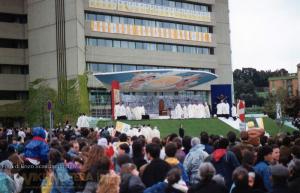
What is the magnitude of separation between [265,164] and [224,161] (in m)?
0.87

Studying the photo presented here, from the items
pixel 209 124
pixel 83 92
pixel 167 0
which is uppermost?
pixel 167 0

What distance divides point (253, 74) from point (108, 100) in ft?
241

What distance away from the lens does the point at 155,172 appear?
7.33 metres

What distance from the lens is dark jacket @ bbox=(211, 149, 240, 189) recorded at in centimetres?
848

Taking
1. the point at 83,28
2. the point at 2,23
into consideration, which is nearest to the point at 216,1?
the point at 83,28

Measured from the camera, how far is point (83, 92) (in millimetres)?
47812

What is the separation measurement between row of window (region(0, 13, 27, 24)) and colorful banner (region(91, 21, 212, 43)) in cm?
832

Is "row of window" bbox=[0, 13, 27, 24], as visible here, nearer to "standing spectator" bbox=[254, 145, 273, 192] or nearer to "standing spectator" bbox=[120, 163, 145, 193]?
"standing spectator" bbox=[254, 145, 273, 192]

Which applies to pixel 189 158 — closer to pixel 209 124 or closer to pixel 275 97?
pixel 209 124

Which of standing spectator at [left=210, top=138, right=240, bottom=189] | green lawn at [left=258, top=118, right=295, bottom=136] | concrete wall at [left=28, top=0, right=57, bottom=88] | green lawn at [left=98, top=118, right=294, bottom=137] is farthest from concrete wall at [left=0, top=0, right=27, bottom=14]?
standing spectator at [left=210, top=138, right=240, bottom=189]

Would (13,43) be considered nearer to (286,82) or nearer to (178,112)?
(178,112)

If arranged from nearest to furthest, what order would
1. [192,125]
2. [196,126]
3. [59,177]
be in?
[59,177] < [196,126] < [192,125]

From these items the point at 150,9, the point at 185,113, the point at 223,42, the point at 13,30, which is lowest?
the point at 185,113

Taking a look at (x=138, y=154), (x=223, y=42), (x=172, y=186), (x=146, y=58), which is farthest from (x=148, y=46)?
(x=172, y=186)
